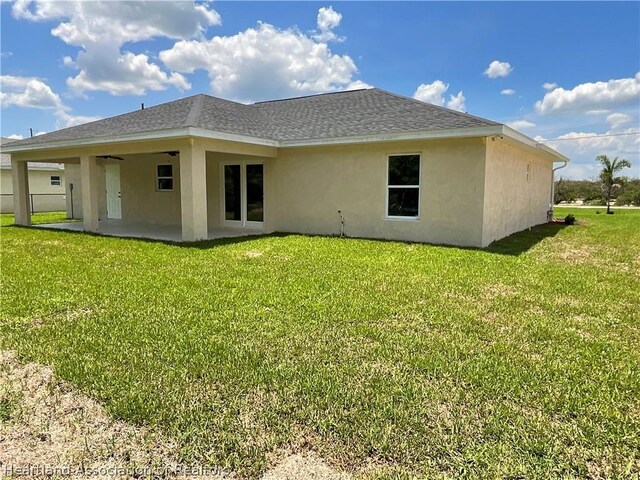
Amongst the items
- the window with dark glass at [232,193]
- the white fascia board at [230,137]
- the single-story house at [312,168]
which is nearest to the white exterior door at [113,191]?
the single-story house at [312,168]

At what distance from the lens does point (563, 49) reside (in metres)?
23.7

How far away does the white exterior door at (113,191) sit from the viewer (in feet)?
59.1

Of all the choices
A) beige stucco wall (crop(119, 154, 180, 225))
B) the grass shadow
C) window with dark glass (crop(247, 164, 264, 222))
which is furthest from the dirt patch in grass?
beige stucco wall (crop(119, 154, 180, 225))

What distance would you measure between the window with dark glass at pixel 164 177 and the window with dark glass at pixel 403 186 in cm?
869

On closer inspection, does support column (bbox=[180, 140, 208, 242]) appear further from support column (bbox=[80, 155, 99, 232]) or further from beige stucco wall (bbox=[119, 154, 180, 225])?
beige stucco wall (bbox=[119, 154, 180, 225])

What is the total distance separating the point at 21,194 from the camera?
1591 cm

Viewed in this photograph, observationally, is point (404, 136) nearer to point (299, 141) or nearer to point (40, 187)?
point (299, 141)

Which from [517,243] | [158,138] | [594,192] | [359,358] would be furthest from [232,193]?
[594,192]

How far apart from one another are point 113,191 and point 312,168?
33.0 feet

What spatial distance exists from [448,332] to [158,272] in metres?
5.17

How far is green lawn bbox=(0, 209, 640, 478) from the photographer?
8.63 ft

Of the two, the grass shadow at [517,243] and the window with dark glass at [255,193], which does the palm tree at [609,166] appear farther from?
the window with dark glass at [255,193]

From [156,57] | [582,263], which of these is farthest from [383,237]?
[156,57]

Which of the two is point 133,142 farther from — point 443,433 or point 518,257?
point 443,433
